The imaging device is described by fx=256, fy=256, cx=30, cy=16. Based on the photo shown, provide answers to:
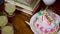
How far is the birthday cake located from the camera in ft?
4.73

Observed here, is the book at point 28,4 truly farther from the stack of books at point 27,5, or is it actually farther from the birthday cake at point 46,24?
the birthday cake at point 46,24

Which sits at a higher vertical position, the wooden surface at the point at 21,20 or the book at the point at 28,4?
the book at the point at 28,4

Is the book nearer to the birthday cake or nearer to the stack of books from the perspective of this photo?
the stack of books

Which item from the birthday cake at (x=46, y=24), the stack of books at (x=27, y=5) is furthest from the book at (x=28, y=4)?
Result: the birthday cake at (x=46, y=24)

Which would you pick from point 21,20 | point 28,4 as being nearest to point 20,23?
point 21,20

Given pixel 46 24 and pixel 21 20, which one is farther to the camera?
pixel 21 20

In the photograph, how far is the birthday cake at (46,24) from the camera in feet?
4.73

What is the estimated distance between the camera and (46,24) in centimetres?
144

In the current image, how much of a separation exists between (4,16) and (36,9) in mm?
214

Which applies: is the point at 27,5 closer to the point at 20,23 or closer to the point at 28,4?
the point at 28,4

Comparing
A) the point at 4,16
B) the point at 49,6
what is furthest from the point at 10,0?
the point at 49,6

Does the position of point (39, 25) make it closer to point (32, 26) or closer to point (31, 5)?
point (32, 26)

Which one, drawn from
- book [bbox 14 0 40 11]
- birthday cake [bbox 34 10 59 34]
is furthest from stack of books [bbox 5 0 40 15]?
birthday cake [bbox 34 10 59 34]

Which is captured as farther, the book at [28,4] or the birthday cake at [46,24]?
the book at [28,4]
